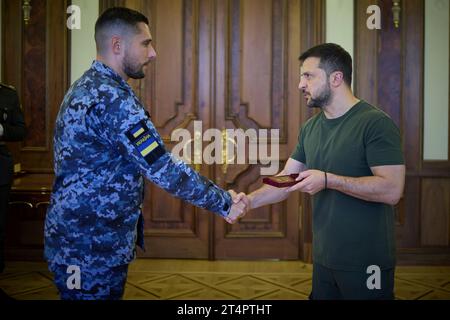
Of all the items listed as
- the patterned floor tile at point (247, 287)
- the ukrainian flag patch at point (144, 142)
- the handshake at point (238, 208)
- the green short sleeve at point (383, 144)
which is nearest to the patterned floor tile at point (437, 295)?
the patterned floor tile at point (247, 287)

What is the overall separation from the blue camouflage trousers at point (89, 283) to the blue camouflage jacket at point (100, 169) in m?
0.03

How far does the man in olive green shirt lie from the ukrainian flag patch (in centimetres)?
56

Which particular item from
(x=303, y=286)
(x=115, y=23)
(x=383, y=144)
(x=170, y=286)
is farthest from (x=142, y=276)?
(x=383, y=144)

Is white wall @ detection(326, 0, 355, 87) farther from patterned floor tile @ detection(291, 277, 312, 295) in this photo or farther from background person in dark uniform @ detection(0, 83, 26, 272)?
background person in dark uniform @ detection(0, 83, 26, 272)

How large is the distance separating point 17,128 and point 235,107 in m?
1.74

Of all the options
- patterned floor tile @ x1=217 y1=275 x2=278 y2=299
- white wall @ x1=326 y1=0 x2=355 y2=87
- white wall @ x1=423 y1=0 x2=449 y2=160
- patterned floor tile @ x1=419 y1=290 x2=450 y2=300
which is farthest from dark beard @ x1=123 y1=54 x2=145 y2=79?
white wall @ x1=423 y1=0 x2=449 y2=160

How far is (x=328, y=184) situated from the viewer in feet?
6.54

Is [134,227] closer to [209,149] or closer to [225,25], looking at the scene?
[209,149]

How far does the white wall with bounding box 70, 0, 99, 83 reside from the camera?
454 cm

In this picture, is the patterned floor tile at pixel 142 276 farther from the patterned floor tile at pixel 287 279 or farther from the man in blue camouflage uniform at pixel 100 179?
the man in blue camouflage uniform at pixel 100 179

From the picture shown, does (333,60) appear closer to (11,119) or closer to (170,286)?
(170,286)

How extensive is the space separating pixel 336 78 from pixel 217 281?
91.5 inches

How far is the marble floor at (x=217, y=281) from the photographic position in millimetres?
3717

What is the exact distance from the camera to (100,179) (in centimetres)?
189
